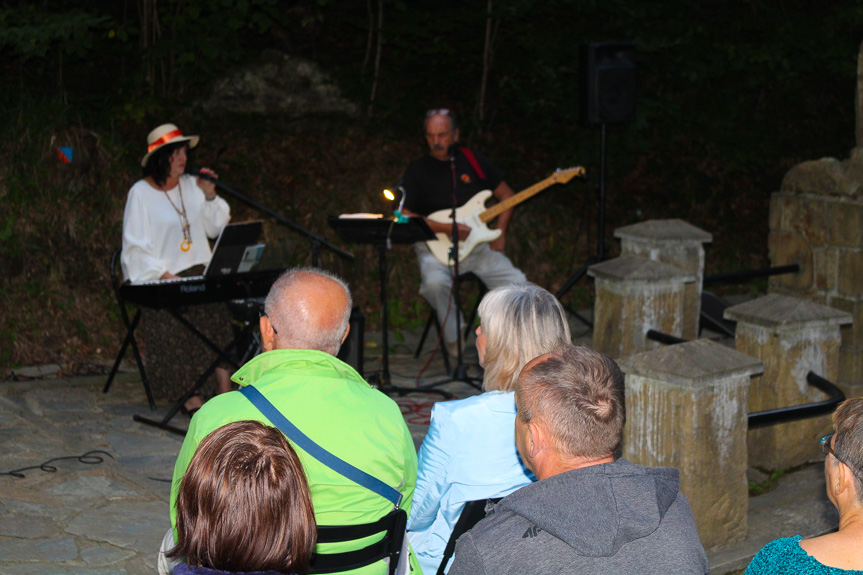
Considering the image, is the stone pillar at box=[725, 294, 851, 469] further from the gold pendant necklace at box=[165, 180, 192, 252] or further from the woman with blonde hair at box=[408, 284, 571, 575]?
the gold pendant necklace at box=[165, 180, 192, 252]

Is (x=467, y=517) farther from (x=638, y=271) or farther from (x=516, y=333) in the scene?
(x=638, y=271)

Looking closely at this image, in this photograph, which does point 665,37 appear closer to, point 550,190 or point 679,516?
point 550,190

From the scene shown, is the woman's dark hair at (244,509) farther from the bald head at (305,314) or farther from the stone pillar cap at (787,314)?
the stone pillar cap at (787,314)

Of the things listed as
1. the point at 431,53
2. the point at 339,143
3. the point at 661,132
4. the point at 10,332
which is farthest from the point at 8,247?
the point at 661,132

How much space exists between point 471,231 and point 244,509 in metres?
5.28

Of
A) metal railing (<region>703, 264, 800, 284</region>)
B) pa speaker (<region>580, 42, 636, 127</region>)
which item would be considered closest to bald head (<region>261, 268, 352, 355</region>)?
metal railing (<region>703, 264, 800, 284</region>)

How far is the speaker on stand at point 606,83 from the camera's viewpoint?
7.74 meters

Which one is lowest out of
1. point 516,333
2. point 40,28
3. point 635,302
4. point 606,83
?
point 635,302

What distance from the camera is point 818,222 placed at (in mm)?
6004

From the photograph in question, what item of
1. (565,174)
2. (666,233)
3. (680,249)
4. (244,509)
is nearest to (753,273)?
(680,249)

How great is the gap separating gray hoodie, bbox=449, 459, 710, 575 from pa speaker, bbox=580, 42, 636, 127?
6.16 metres

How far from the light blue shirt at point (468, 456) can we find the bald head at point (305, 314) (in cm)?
38

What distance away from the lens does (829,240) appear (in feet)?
19.5

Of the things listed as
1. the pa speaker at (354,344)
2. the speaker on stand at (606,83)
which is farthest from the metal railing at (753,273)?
the pa speaker at (354,344)
